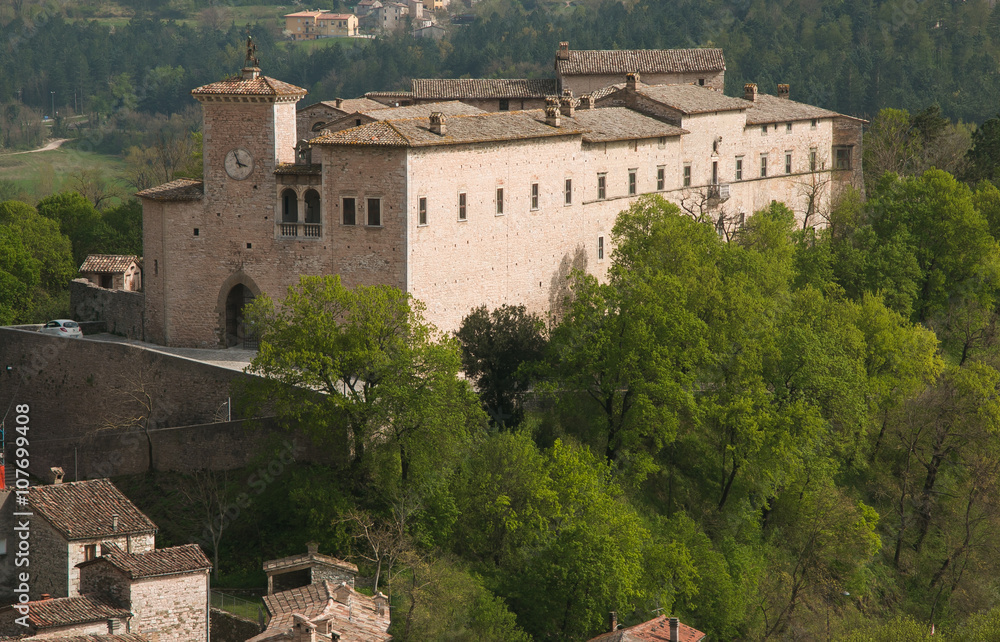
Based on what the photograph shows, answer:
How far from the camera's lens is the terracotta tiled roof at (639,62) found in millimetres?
65625

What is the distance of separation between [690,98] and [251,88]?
2078cm

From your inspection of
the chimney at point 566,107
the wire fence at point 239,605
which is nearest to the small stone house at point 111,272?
the chimney at point 566,107

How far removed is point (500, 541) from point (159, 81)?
89167 millimetres

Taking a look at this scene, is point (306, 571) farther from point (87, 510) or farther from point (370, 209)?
point (370, 209)

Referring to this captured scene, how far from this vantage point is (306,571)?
3606 centimetres

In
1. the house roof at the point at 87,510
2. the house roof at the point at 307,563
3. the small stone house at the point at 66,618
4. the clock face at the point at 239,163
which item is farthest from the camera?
the clock face at the point at 239,163

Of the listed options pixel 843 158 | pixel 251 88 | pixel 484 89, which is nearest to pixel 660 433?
pixel 251 88

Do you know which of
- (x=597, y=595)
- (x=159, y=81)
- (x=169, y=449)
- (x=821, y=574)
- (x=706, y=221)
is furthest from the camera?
(x=159, y=81)

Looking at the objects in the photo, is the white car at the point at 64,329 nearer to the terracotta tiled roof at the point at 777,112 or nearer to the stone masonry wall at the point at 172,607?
the stone masonry wall at the point at 172,607

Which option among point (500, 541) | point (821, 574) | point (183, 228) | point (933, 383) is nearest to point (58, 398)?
point (183, 228)

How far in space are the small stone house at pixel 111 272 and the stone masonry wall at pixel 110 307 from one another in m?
1.11

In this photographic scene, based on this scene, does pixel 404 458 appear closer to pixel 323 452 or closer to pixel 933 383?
pixel 323 452

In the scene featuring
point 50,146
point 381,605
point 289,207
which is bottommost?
point 381,605

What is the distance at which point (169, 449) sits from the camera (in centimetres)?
3981
